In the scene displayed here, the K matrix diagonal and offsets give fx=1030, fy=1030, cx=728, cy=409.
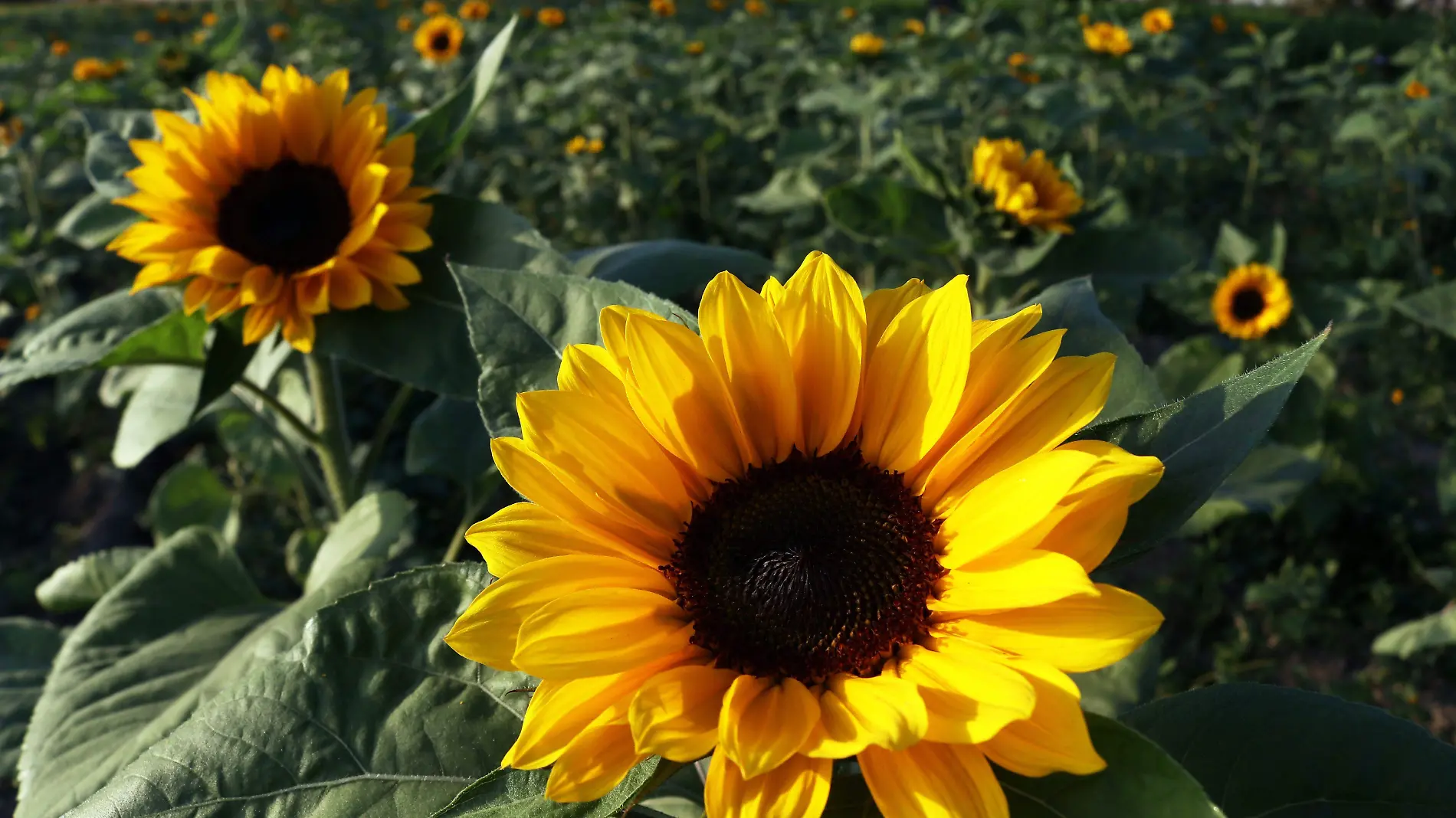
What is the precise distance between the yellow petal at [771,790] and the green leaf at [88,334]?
3.93 feet

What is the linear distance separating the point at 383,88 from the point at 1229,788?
800cm

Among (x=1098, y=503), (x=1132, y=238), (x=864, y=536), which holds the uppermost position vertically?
(x=1098, y=503)

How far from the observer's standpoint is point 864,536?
3.05ft

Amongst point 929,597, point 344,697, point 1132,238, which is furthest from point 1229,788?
point 1132,238

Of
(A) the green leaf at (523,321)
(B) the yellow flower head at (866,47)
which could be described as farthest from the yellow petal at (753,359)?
(B) the yellow flower head at (866,47)

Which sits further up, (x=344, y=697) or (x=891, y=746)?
(x=891, y=746)

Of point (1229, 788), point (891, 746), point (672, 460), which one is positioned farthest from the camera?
point (672, 460)

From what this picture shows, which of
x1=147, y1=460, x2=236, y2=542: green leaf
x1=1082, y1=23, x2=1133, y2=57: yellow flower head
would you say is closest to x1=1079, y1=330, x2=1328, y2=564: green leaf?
x1=147, y1=460, x2=236, y2=542: green leaf

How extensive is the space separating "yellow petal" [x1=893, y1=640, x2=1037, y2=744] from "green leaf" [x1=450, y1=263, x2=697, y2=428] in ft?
1.33

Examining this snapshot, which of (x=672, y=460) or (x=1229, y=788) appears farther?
(x=672, y=460)

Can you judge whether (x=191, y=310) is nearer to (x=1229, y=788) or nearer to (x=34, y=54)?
(x=1229, y=788)

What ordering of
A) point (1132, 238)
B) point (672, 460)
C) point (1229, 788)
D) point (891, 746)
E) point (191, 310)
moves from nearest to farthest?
point (891, 746), point (1229, 788), point (672, 460), point (191, 310), point (1132, 238)

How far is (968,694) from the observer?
0.68 meters

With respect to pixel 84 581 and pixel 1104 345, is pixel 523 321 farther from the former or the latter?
pixel 84 581
